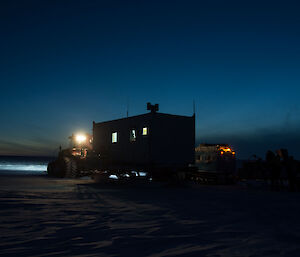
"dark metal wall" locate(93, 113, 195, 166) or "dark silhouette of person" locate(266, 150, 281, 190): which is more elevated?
"dark metal wall" locate(93, 113, 195, 166)

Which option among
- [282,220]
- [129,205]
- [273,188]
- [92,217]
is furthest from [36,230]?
[273,188]

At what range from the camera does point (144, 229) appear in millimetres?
6547

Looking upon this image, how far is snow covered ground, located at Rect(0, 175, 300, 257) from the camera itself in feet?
16.8

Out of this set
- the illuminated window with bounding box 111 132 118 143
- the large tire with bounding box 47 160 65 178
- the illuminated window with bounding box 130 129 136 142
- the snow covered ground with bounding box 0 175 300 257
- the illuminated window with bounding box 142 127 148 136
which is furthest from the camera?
the large tire with bounding box 47 160 65 178

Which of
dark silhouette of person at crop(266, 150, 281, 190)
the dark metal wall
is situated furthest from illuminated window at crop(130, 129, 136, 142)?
dark silhouette of person at crop(266, 150, 281, 190)

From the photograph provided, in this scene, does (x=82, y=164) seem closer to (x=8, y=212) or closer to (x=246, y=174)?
(x=246, y=174)

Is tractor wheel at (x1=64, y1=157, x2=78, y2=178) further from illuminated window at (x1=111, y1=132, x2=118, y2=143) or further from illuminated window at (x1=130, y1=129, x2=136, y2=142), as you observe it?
illuminated window at (x1=130, y1=129, x2=136, y2=142)

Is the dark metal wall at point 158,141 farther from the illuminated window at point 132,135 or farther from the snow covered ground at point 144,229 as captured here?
the snow covered ground at point 144,229

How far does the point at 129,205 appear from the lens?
32.3ft

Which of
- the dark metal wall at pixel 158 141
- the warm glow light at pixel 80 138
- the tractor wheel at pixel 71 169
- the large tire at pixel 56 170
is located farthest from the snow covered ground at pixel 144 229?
the warm glow light at pixel 80 138

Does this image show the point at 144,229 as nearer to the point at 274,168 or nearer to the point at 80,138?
the point at 274,168

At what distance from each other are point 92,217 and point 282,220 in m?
5.06

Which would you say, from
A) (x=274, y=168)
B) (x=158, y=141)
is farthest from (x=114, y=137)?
(x=274, y=168)

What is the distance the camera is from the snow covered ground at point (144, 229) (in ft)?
16.8
